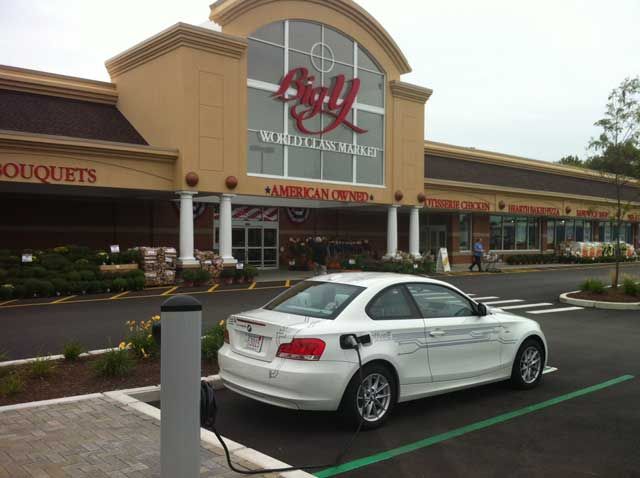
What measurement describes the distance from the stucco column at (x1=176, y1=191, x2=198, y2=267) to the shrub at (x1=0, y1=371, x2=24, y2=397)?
14236 mm

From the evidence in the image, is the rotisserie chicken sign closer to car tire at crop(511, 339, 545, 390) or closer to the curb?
the curb

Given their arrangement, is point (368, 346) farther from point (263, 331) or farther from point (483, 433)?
point (483, 433)

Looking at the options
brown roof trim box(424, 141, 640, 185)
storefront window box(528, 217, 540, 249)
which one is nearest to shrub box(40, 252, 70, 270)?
brown roof trim box(424, 141, 640, 185)

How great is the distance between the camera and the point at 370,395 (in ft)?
19.0

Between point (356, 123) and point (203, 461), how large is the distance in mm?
22835

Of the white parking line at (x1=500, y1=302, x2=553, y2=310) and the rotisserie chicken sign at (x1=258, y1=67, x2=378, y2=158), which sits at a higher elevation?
the rotisserie chicken sign at (x1=258, y1=67, x2=378, y2=158)

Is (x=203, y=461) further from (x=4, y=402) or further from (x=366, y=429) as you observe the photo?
(x=4, y=402)

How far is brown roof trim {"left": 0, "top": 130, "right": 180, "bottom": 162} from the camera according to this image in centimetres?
1744

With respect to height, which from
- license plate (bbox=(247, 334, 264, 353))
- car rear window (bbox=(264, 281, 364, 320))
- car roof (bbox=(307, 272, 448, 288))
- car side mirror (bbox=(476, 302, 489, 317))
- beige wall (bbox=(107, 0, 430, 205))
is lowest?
license plate (bbox=(247, 334, 264, 353))

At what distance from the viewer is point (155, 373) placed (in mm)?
7441

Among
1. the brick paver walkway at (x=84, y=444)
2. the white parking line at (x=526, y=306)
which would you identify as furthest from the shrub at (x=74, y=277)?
the brick paver walkway at (x=84, y=444)

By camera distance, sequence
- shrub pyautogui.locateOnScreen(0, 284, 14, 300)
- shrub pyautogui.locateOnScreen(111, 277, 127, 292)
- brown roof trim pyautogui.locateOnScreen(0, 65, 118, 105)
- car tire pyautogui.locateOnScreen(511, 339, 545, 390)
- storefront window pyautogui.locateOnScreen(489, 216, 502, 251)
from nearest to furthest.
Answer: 1. car tire pyautogui.locateOnScreen(511, 339, 545, 390)
2. shrub pyautogui.locateOnScreen(0, 284, 14, 300)
3. shrub pyautogui.locateOnScreen(111, 277, 127, 292)
4. brown roof trim pyautogui.locateOnScreen(0, 65, 118, 105)
5. storefront window pyautogui.locateOnScreen(489, 216, 502, 251)

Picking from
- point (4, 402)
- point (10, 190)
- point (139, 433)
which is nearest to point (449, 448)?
point (139, 433)

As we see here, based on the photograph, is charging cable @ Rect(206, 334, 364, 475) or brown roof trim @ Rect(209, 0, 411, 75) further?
brown roof trim @ Rect(209, 0, 411, 75)
